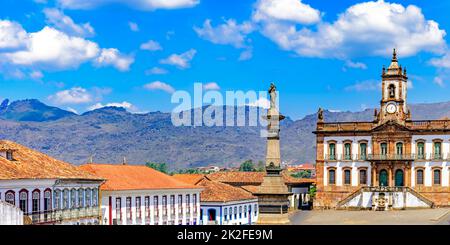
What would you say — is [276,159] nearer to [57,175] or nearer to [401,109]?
[57,175]

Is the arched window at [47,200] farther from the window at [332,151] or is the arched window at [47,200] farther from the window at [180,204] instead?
the window at [332,151]

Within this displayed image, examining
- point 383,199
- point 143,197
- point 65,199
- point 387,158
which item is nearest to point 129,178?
point 143,197

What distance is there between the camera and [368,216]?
62031 millimetres

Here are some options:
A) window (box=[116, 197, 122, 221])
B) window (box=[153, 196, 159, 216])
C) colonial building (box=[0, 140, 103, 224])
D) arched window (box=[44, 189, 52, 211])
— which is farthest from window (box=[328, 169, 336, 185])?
arched window (box=[44, 189, 52, 211])

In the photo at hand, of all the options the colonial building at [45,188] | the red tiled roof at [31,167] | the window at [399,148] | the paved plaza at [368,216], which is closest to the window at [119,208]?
the colonial building at [45,188]

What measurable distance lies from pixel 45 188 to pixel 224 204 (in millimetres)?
27018

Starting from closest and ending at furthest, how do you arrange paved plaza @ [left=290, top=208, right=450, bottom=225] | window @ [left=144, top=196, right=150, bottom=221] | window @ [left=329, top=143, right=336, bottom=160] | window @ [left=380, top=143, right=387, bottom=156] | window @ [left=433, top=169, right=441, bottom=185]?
window @ [left=144, top=196, right=150, bottom=221] < paved plaza @ [left=290, top=208, right=450, bottom=225] < window @ [left=433, top=169, right=441, bottom=185] < window @ [left=380, top=143, right=387, bottom=156] < window @ [left=329, top=143, right=336, bottom=160]

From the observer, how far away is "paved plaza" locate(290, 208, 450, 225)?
55.6 m

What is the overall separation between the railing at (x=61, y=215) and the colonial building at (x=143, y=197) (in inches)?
63.8

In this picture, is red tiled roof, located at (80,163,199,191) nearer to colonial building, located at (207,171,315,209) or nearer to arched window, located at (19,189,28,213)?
arched window, located at (19,189,28,213)

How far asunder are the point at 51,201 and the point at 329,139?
38.8 meters

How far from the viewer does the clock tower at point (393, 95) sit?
235 feet
